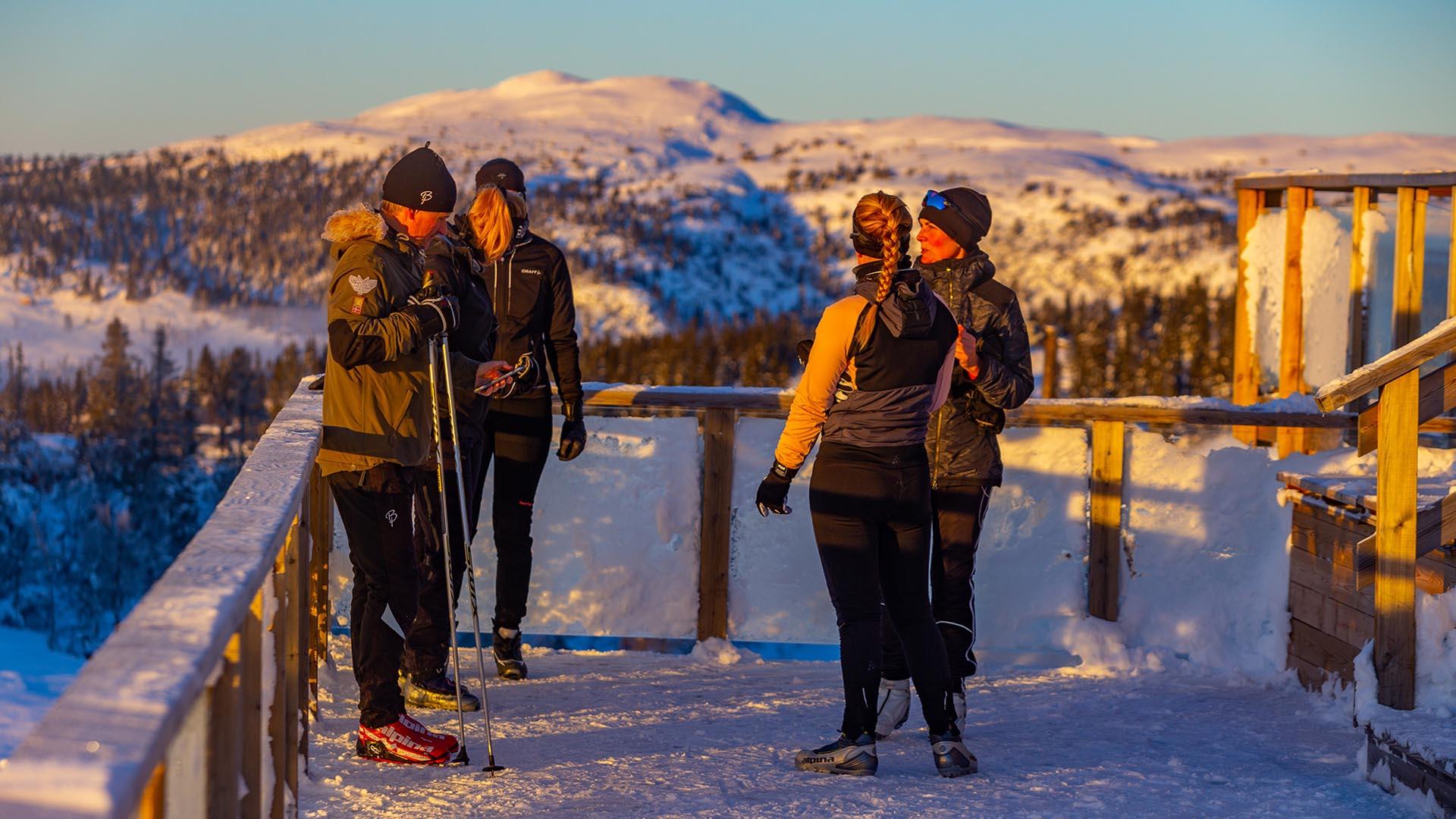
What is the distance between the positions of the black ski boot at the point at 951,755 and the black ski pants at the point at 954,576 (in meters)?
0.40

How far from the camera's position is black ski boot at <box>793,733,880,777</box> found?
4.11m

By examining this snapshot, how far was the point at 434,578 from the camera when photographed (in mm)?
4398

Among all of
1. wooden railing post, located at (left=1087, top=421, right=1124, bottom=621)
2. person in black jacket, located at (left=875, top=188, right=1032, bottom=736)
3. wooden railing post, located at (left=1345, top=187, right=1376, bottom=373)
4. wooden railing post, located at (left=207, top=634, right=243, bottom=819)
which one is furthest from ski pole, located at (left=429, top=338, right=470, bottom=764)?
wooden railing post, located at (left=1345, top=187, right=1376, bottom=373)

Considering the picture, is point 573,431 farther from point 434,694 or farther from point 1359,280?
point 1359,280

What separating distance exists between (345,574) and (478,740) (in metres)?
1.86

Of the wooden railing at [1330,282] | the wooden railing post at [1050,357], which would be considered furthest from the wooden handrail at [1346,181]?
the wooden railing post at [1050,357]

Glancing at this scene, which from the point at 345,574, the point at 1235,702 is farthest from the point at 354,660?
the point at 1235,702

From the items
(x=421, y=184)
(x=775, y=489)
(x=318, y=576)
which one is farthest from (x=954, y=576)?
(x=318, y=576)

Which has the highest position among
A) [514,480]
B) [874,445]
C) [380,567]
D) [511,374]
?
[511,374]

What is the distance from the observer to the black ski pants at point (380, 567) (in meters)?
3.86

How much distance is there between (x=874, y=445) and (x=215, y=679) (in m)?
2.23

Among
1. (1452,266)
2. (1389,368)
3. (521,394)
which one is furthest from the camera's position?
(1452,266)

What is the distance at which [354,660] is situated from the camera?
404cm

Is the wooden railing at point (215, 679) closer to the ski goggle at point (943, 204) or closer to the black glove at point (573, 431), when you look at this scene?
the black glove at point (573, 431)
